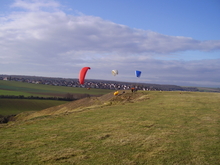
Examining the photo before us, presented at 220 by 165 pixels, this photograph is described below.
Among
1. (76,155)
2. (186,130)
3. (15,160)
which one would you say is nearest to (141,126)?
(186,130)

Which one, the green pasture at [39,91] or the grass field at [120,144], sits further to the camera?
the green pasture at [39,91]

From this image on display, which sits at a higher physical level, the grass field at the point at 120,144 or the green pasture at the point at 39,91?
the grass field at the point at 120,144

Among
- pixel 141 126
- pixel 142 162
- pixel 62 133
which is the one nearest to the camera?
pixel 142 162

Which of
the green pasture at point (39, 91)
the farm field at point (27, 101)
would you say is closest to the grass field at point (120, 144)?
the farm field at point (27, 101)

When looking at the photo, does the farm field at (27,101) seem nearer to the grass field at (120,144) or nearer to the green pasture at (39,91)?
the green pasture at (39,91)

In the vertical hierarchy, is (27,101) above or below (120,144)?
below

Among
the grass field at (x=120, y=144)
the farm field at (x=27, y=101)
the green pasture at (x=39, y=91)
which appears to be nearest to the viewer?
the grass field at (x=120, y=144)

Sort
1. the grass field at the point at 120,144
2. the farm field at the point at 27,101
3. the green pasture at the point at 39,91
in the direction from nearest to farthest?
1. the grass field at the point at 120,144
2. the farm field at the point at 27,101
3. the green pasture at the point at 39,91

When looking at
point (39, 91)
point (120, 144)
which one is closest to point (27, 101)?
point (39, 91)

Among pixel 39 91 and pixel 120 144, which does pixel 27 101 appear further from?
pixel 120 144

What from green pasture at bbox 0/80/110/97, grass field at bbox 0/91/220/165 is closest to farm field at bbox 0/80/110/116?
green pasture at bbox 0/80/110/97

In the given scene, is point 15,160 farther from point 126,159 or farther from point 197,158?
point 197,158
